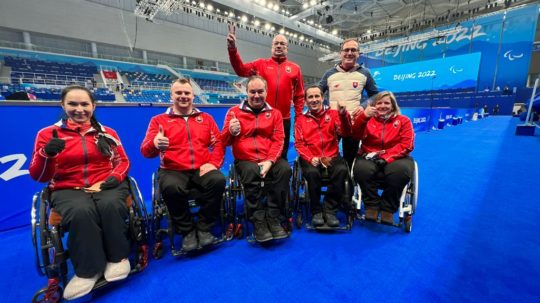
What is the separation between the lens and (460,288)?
127 centimetres

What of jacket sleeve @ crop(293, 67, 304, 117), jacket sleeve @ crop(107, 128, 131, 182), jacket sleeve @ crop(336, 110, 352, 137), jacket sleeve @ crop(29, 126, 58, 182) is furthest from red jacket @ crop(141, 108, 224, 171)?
jacket sleeve @ crop(336, 110, 352, 137)

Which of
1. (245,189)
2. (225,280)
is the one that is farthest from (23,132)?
(225,280)

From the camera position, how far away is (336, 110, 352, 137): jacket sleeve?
2.02 meters

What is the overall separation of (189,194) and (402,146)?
5.85ft

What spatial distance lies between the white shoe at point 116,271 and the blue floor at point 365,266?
10 cm

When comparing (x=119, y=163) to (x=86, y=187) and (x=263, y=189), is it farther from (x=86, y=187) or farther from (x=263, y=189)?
(x=263, y=189)

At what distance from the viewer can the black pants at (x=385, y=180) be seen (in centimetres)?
180

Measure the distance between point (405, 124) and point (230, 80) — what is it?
20255 mm

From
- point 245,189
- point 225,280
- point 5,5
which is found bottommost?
point 225,280

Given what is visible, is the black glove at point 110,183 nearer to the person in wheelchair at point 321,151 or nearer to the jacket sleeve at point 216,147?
the jacket sleeve at point 216,147

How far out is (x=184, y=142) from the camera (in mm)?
1757

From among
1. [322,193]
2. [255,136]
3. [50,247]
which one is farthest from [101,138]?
Result: [322,193]

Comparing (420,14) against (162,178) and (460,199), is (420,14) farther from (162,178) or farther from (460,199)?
(162,178)

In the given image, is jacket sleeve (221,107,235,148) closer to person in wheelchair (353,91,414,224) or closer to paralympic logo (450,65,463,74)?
person in wheelchair (353,91,414,224)
